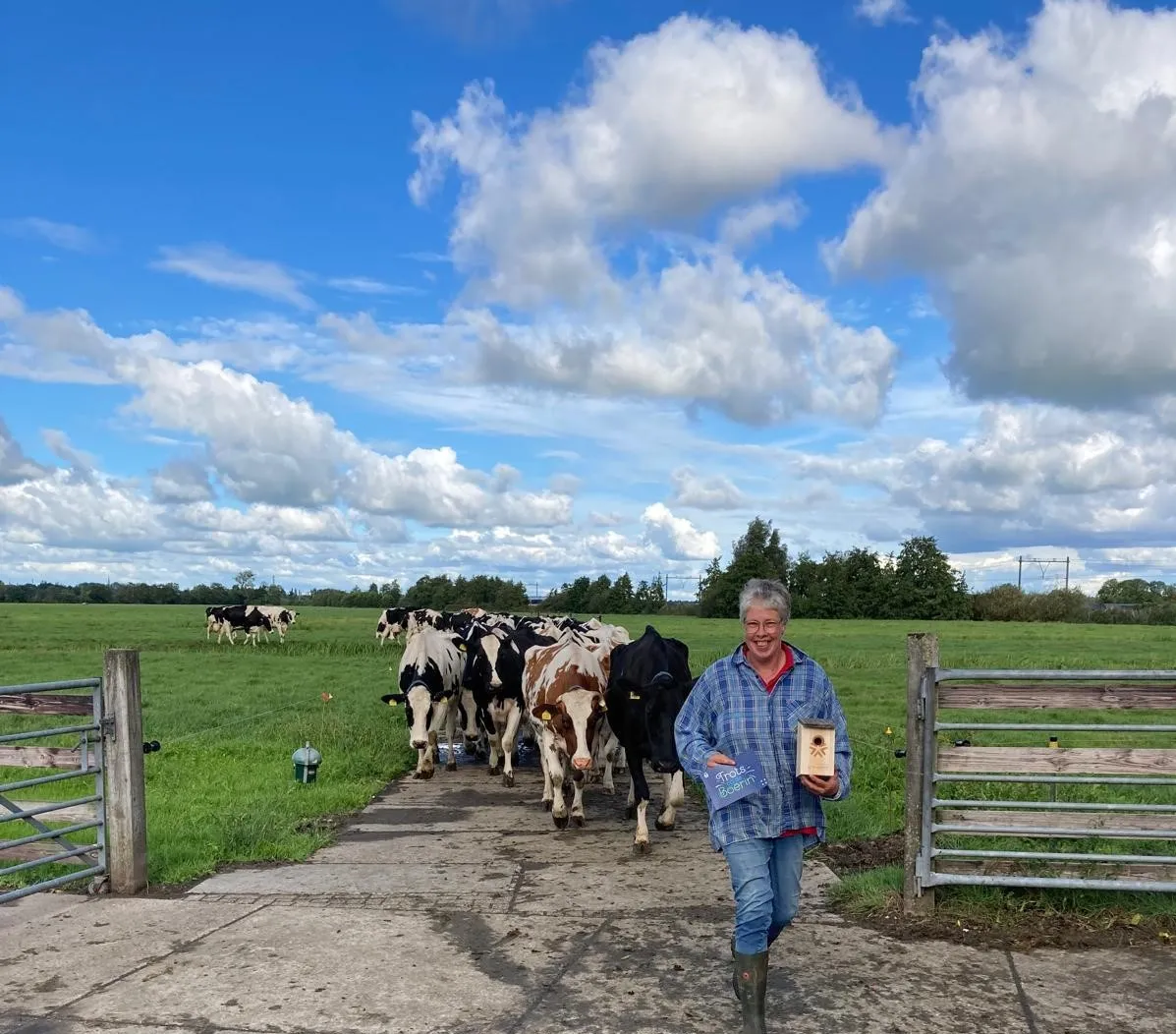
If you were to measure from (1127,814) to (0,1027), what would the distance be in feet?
20.6

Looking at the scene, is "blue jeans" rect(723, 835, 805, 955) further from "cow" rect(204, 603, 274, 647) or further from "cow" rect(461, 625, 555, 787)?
"cow" rect(204, 603, 274, 647)

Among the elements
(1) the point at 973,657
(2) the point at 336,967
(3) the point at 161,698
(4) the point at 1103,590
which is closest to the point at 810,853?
(2) the point at 336,967

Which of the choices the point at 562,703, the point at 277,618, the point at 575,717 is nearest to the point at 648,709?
the point at 575,717

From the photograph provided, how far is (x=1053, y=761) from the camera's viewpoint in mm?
6438

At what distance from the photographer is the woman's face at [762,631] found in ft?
15.2

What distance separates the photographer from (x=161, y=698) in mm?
21359

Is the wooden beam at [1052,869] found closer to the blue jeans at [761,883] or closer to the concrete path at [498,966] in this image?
the concrete path at [498,966]

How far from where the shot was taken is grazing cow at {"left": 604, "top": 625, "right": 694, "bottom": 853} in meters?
8.46

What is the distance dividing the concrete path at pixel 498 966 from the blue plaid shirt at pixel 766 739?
1.03 meters

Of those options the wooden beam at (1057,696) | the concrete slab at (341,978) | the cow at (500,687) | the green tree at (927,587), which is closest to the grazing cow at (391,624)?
the cow at (500,687)

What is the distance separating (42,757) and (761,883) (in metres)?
5.06

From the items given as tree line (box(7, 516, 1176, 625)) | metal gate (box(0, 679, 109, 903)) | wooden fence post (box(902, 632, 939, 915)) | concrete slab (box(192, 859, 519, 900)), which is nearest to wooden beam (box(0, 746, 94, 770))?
metal gate (box(0, 679, 109, 903))

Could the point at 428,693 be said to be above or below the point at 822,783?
below

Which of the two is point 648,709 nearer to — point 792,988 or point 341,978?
point 792,988
